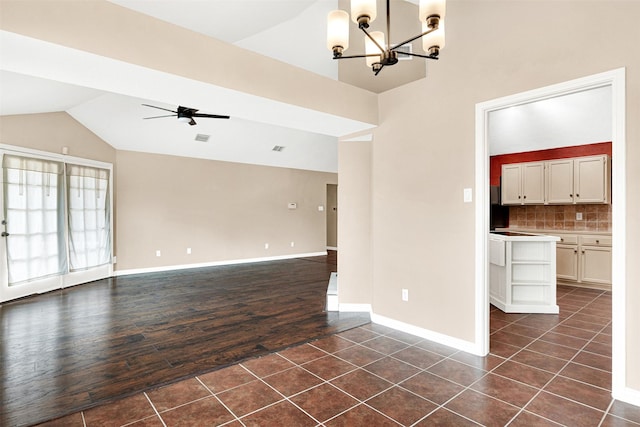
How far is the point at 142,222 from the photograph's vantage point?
677 cm

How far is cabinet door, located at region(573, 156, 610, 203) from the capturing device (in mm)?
5262

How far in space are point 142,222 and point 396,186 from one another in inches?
217

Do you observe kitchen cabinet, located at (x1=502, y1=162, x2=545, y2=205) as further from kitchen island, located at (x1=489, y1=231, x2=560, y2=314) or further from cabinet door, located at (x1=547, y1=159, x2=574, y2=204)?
kitchen island, located at (x1=489, y1=231, x2=560, y2=314)

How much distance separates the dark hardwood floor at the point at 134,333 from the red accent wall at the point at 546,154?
13.8 feet

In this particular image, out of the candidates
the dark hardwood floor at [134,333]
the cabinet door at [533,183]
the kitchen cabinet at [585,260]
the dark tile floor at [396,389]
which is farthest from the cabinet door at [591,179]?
the dark hardwood floor at [134,333]

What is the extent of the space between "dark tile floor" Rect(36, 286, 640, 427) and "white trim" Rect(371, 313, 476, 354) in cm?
10

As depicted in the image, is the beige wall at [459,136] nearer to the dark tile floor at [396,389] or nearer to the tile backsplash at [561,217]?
the dark tile floor at [396,389]

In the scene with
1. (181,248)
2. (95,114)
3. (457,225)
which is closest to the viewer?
(457,225)

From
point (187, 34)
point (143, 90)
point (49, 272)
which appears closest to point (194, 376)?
point (143, 90)

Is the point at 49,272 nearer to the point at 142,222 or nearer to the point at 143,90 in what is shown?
the point at 142,222

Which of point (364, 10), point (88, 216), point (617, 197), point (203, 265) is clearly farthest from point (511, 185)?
point (88, 216)

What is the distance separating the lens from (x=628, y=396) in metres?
2.15

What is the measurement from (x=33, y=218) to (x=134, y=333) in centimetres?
298

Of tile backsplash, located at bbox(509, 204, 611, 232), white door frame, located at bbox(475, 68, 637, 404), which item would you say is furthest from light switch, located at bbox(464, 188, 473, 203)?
tile backsplash, located at bbox(509, 204, 611, 232)
